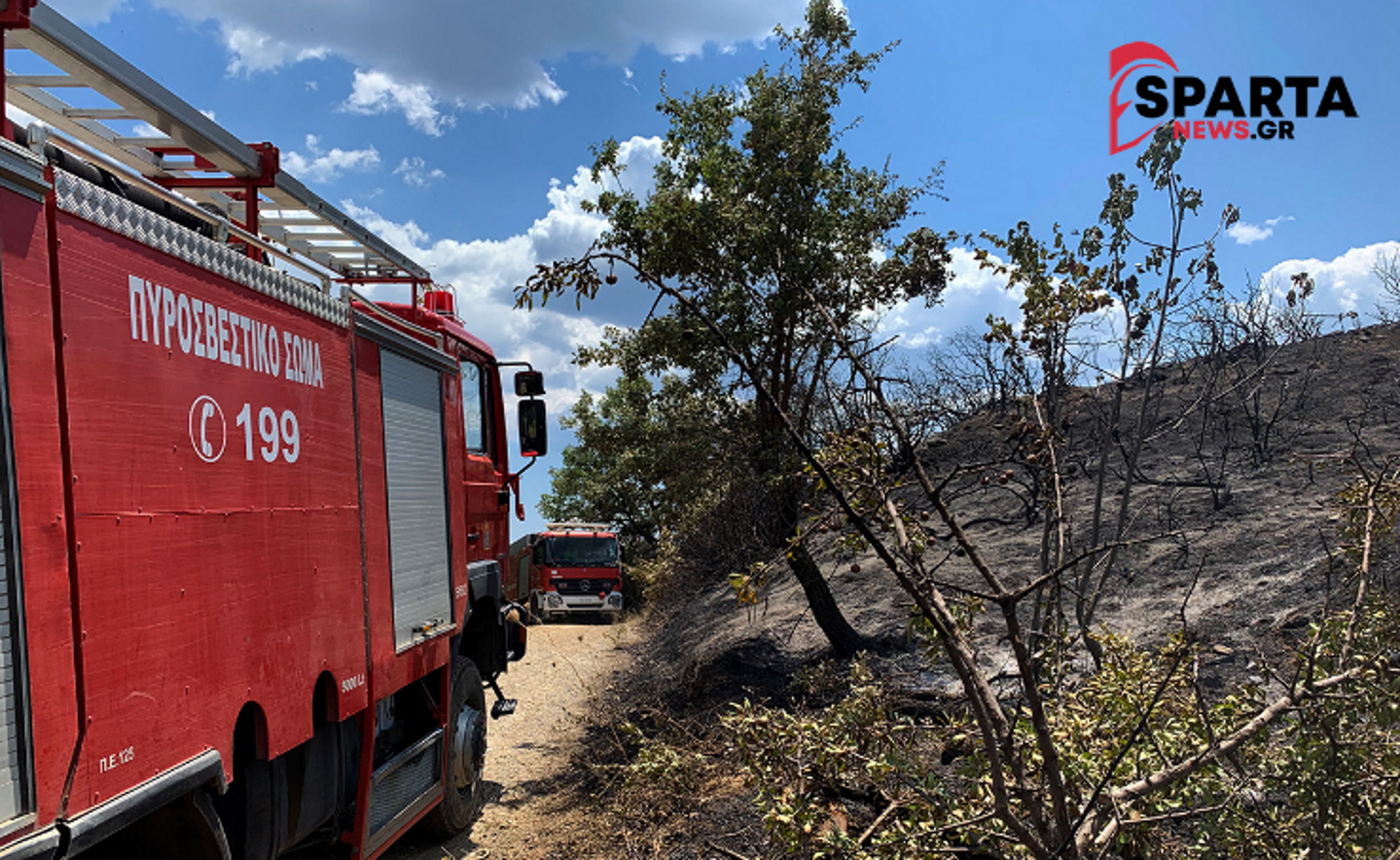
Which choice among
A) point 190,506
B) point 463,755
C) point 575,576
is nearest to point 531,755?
point 463,755

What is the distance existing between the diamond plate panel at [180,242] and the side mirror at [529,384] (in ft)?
11.3

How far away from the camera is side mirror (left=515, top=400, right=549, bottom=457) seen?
810 cm

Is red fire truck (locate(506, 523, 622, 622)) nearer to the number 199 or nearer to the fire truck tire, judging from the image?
the number 199

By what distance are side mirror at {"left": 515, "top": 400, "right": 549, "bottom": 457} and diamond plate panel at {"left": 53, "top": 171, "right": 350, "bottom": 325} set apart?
3.48 meters

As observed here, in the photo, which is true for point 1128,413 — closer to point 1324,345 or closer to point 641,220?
point 1324,345

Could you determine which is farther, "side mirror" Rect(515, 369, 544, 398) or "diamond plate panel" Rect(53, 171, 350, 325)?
"side mirror" Rect(515, 369, 544, 398)

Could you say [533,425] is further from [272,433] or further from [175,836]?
[175,836]

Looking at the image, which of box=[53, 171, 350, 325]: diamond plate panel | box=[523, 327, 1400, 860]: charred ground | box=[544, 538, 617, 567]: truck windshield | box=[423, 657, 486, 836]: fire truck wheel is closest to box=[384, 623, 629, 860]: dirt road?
box=[423, 657, 486, 836]: fire truck wheel

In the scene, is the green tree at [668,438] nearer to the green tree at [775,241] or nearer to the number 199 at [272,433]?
the green tree at [775,241]

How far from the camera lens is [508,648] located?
8.55 m

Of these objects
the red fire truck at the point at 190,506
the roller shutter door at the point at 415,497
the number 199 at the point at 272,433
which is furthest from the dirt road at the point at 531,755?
the number 199 at the point at 272,433

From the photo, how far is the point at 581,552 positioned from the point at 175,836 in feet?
64.7

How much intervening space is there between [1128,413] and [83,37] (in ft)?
49.3

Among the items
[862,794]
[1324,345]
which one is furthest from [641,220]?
[1324,345]
